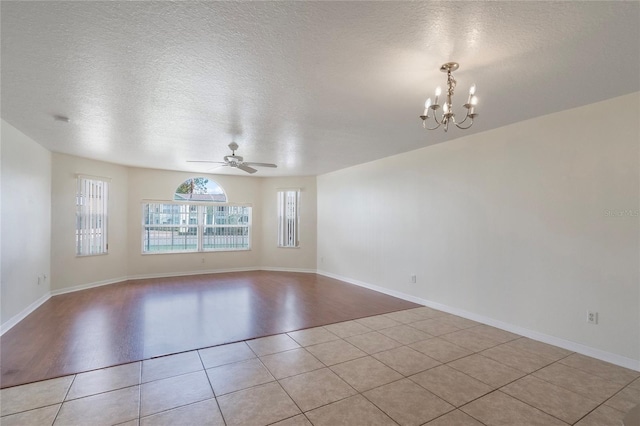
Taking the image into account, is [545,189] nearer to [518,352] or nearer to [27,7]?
[518,352]

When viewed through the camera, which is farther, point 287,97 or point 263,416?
point 287,97

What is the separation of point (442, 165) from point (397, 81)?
8.02ft

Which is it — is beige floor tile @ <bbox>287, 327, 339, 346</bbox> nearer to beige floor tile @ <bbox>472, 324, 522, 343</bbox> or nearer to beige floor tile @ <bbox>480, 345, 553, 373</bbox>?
beige floor tile @ <bbox>480, 345, 553, 373</bbox>

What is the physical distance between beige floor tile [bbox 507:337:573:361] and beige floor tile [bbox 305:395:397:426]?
2.05 meters

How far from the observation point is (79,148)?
500 centimetres

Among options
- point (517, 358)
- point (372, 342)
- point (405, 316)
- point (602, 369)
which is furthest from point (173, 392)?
point (602, 369)

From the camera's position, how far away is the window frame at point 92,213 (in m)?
5.74

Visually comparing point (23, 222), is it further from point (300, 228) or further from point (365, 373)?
point (300, 228)

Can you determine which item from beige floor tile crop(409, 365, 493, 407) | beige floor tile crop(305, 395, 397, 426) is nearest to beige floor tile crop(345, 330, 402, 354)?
beige floor tile crop(409, 365, 493, 407)

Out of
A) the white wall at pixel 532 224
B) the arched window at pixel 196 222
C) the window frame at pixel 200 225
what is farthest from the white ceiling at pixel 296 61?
the arched window at pixel 196 222

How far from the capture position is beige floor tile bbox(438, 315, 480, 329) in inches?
157

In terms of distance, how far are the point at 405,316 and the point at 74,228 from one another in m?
6.00

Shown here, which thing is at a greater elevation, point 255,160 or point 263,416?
point 255,160

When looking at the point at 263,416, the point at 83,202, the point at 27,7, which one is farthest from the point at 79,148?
the point at 263,416
